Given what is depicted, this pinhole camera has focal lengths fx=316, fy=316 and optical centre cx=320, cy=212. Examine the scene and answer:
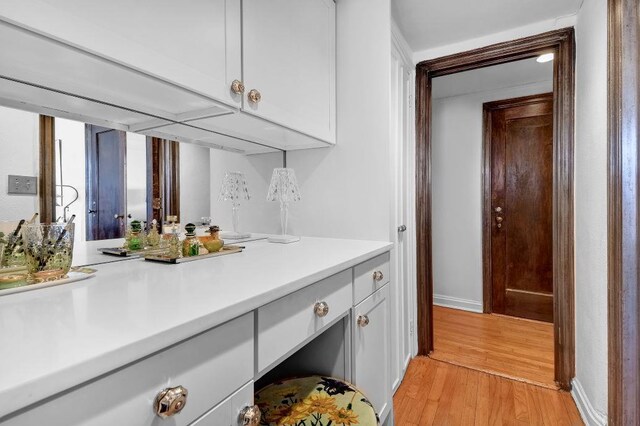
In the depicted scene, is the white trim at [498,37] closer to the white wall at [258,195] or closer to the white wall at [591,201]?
the white wall at [591,201]

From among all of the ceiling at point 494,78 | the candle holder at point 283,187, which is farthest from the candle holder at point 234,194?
the ceiling at point 494,78

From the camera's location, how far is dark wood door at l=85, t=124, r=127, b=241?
3.08 feet

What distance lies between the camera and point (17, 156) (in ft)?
2.53

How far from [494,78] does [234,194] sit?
249cm

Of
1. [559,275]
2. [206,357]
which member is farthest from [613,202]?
[206,357]

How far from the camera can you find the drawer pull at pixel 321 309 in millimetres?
854

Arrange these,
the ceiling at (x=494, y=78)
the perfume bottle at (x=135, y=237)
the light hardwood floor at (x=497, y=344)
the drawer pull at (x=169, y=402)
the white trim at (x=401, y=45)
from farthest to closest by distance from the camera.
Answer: the ceiling at (x=494, y=78) → the light hardwood floor at (x=497, y=344) → the white trim at (x=401, y=45) → the perfume bottle at (x=135, y=237) → the drawer pull at (x=169, y=402)

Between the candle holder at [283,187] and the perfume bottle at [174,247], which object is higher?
the candle holder at [283,187]

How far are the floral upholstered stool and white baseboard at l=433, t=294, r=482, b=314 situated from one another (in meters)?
2.49

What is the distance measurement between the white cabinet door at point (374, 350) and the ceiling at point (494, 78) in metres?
2.14

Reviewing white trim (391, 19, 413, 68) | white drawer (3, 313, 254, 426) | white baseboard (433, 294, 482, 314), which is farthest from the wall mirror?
white baseboard (433, 294, 482, 314)

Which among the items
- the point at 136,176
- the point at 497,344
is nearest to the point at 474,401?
the point at 497,344

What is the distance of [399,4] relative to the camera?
5.66ft

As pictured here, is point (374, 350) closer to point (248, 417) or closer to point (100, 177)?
point (248, 417)
